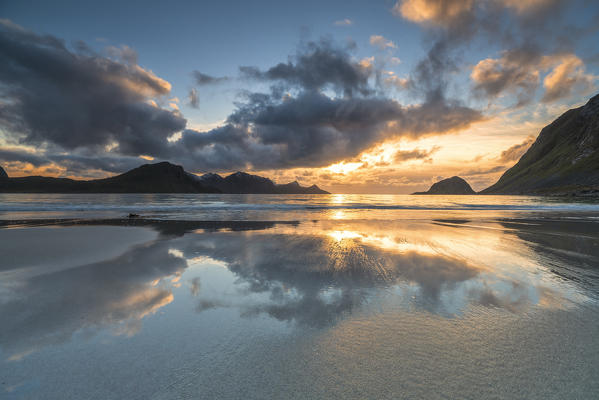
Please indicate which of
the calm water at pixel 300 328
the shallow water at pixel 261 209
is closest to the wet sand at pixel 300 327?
the calm water at pixel 300 328

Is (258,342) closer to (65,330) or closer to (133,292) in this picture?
(65,330)

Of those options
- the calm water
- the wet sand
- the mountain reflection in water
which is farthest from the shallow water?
the calm water

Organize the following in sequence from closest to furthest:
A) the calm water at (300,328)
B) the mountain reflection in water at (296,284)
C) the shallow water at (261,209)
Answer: the calm water at (300,328), the mountain reflection in water at (296,284), the shallow water at (261,209)

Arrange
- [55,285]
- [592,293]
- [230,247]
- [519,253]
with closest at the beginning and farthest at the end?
[592,293]
[55,285]
[519,253]
[230,247]

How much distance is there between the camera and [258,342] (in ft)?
10.9

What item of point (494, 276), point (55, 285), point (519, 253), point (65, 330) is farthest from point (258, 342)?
point (519, 253)

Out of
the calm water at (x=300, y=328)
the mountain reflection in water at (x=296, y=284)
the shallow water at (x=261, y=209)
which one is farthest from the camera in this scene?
the shallow water at (x=261, y=209)

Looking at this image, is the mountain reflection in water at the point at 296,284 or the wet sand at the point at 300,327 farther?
the mountain reflection in water at the point at 296,284

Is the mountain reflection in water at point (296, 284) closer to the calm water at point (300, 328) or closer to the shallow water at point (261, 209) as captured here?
the calm water at point (300, 328)

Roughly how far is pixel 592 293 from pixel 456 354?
424 centimetres

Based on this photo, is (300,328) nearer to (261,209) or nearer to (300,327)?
(300,327)

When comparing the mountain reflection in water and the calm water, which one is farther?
the mountain reflection in water

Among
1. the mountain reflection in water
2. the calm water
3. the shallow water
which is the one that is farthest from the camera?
the shallow water

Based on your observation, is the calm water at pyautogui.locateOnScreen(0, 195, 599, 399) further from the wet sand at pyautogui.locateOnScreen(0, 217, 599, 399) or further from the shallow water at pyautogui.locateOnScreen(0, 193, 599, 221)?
the shallow water at pyautogui.locateOnScreen(0, 193, 599, 221)
